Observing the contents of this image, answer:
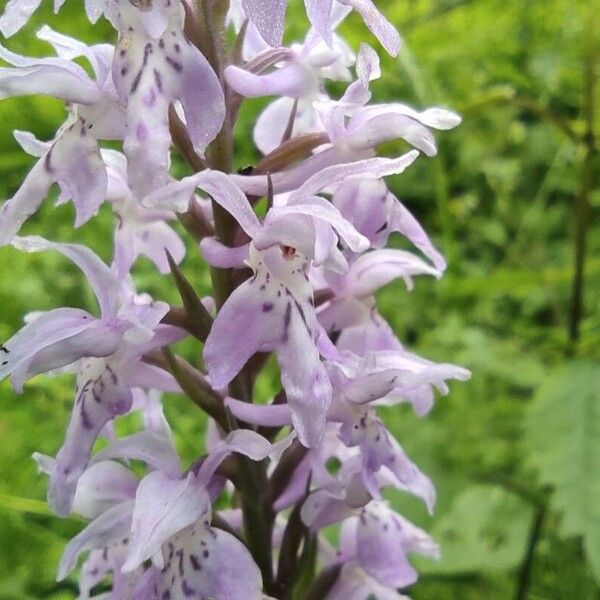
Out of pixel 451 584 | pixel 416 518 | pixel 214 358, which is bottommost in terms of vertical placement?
pixel 451 584

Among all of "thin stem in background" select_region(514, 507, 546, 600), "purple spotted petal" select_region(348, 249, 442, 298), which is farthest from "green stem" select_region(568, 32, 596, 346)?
"purple spotted petal" select_region(348, 249, 442, 298)

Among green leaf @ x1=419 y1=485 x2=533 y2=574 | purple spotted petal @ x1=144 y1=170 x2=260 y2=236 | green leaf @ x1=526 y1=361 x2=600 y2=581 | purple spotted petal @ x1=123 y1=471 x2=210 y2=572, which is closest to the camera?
purple spotted petal @ x1=144 y1=170 x2=260 y2=236

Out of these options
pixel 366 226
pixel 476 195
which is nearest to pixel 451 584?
pixel 366 226

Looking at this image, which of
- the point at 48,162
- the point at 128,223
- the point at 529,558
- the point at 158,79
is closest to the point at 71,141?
the point at 48,162

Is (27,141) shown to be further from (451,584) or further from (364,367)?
(451,584)

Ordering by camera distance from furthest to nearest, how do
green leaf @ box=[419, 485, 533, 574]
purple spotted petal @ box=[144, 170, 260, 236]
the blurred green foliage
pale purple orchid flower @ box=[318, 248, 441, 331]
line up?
green leaf @ box=[419, 485, 533, 574] < the blurred green foliage < pale purple orchid flower @ box=[318, 248, 441, 331] < purple spotted petal @ box=[144, 170, 260, 236]

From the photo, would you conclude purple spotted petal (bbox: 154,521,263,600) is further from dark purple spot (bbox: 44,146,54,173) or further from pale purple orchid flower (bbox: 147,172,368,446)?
dark purple spot (bbox: 44,146,54,173)

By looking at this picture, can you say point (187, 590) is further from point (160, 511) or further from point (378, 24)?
point (378, 24)
